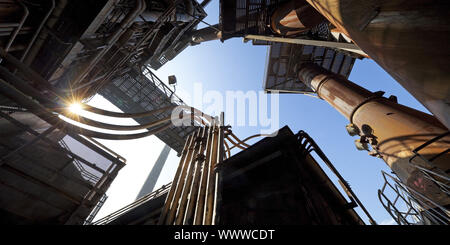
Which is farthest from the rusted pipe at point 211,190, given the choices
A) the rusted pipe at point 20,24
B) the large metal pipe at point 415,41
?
the rusted pipe at point 20,24

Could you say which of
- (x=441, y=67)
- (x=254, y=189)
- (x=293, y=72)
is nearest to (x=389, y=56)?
(x=441, y=67)

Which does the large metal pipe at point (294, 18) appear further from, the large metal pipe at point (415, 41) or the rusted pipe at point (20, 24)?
the rusted pipe at point (20, 24)

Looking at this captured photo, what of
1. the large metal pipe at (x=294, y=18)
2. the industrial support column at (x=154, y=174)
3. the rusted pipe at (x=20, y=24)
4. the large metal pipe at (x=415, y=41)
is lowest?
the large metal pipe at (x=415, y=41)

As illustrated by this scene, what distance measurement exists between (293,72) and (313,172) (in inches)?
514

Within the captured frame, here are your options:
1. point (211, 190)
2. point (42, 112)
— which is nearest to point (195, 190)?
point (211, 190)

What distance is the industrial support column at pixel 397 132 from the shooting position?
3.75 metres

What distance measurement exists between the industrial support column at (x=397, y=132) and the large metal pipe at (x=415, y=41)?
1.97 meters

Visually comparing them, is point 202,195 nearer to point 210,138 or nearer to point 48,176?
point 210,138

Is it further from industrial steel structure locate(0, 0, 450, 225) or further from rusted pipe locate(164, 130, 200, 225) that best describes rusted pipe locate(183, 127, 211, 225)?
rusted pipe locate(164, 130, 200, 225)

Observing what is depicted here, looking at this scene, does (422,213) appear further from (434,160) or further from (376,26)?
(376,26)

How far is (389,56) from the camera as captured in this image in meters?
2.99

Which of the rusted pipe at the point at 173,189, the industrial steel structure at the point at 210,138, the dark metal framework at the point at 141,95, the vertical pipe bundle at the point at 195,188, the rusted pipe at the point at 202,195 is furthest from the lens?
the dark metal framework at the point at 141,95

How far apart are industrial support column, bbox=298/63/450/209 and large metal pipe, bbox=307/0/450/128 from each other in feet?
6.47

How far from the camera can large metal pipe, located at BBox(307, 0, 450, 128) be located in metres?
2.22
